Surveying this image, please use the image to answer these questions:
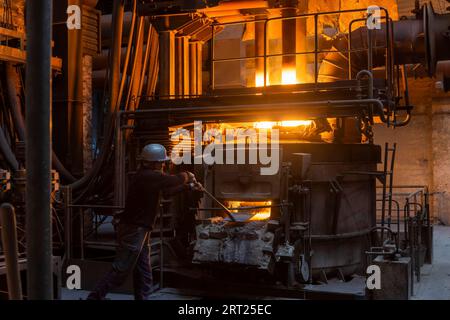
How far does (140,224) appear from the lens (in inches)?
261

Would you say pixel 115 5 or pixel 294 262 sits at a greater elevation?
pixel 115 5

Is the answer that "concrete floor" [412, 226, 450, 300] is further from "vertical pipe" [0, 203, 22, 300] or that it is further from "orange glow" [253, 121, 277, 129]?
"vertical pipe" [0, 203, 22, 300]

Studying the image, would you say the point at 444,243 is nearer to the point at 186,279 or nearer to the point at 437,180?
the point at 437,180

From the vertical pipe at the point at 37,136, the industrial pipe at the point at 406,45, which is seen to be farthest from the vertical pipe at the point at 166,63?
the vertical pipe at the point at 37,136

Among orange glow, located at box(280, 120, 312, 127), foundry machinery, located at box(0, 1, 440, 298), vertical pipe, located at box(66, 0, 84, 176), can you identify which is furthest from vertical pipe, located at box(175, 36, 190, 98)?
vertical pipe, located at box(66, 0, 84, 176)

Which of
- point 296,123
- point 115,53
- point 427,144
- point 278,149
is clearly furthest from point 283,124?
point 427,144

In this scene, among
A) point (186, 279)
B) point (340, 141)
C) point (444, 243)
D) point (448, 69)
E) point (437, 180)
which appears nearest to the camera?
point (186, 279)

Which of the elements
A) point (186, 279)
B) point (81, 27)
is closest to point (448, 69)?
point (186, 279)

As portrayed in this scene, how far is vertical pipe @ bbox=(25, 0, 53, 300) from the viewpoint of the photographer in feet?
11.5

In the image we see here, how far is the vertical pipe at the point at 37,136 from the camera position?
352cm

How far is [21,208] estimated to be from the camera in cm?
811

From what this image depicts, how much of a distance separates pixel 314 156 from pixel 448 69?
325 cm

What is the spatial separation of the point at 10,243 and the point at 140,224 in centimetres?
306

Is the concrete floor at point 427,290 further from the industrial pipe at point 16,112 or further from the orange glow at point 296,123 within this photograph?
the orange glow at point 296,123
